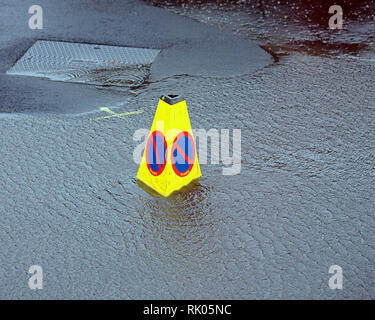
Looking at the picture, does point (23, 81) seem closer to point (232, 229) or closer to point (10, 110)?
point (10, 110)

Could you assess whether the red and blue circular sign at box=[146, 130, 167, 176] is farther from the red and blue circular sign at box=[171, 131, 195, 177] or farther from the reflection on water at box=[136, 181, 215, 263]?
the reflection on water at box=[136, 181, 215, 263]

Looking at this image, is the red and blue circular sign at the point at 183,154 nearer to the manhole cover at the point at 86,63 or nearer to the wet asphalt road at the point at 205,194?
the wet asphalt road at the point at 205,194

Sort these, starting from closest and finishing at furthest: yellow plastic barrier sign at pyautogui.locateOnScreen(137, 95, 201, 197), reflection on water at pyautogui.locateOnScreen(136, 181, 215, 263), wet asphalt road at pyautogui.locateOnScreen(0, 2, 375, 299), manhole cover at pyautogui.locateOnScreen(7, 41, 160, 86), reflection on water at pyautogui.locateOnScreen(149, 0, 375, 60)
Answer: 1. wet asphalt road at pyautogui.locateOnScreen(0, 2, 375, 299)
2. reflection on water at pyautogui.locateOnScreen(136, 181, 215, 263)
3. yellow plastic barrier sign at pyautogui.locateOnScreen(137, 95, 201, 197)
4. manhole cover at pyautogui.locateOnScreen(7, 41, 160, 86)
5. reflection on water at pyautogui.locateOnScreen(149, 0, 375, 60)

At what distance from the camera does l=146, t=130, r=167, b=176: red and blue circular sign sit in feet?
15.6

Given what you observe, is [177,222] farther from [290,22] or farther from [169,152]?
[290,22]

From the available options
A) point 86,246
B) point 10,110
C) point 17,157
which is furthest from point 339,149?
point 10,110

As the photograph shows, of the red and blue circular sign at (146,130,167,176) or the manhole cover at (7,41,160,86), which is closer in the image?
the red and blue circular sign at (146,130,167,176)

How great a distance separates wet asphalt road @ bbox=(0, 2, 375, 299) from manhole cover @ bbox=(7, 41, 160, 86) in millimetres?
196

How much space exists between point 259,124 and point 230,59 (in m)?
1.57

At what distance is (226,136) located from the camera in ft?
18.2

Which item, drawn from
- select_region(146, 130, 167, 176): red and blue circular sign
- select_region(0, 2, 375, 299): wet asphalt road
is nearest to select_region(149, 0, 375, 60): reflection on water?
select_region(0, 2, 375, 299): wet asphalt road

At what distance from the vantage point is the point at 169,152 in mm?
4695

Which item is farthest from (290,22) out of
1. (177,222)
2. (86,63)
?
(177,222)

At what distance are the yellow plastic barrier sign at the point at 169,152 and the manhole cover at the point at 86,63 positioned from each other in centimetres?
184
